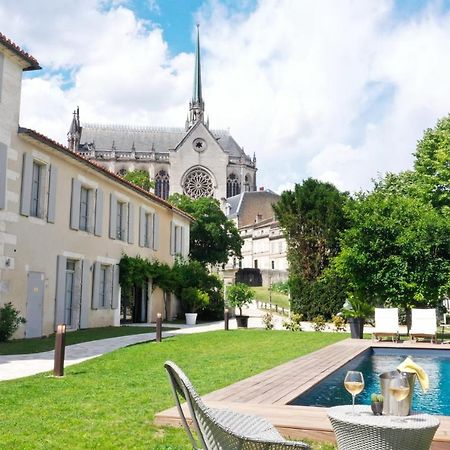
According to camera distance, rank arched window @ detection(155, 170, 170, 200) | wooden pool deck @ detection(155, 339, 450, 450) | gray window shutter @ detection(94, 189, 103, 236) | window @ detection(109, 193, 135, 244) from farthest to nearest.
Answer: arched window @ detection(155, 170, 170, 200) < window @ detection(109, 193, 135, 244) < gray window shutter @ detection(94, 189, 103, 236) < wooden pool deck @ detection(155, 339, 450, 450)

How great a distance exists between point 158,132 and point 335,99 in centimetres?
7431

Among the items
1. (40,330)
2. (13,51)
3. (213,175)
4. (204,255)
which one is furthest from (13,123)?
(213,175)

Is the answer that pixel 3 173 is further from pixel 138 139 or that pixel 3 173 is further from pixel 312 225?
pixel 138 139

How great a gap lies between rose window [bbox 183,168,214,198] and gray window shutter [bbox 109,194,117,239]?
184 feet

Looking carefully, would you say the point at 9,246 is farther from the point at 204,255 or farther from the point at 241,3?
the point at 204,255

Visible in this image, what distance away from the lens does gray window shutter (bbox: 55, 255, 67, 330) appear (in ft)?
51.6

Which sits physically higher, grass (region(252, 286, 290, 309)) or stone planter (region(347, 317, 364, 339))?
grass (region(252, 286, 290, 309))

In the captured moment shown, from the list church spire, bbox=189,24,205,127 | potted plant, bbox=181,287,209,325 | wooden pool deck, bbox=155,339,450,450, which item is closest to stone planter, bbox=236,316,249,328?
potted plant, bbox=181,287,209,325

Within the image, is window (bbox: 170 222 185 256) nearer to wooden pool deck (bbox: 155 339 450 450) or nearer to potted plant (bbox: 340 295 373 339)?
potted plant (bbox: 340 295 373 339)

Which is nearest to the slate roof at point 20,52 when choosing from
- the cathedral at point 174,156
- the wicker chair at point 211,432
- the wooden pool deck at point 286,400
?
the wooden pool deck at point 286,400

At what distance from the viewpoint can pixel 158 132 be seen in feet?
275

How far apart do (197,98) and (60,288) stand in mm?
77334

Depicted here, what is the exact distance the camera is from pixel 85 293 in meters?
17.6

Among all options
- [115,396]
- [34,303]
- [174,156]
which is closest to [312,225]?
[34,303]
